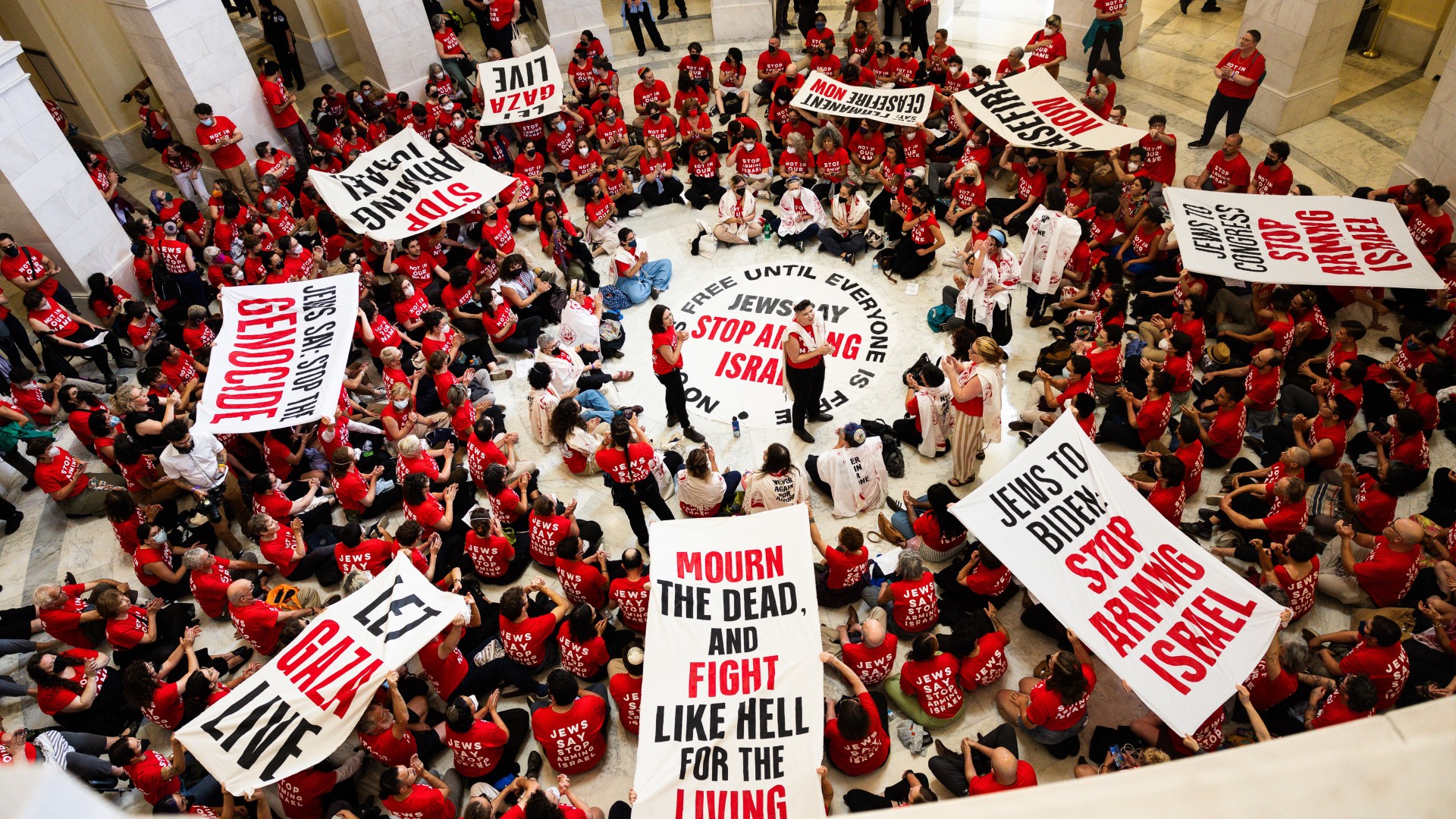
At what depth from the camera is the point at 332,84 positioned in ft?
68.5

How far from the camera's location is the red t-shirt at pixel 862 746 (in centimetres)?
730

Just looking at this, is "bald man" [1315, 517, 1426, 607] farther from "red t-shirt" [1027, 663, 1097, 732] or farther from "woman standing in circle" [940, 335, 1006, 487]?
"woman standing in circle" [940, 335, 1006, 487]

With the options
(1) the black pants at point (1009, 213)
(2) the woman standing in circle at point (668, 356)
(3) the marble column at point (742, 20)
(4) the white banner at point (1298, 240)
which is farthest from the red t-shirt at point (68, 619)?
(3) the marble column at point (742, 20)

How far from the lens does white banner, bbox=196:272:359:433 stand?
980 cm

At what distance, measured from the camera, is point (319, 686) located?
23.9 feet

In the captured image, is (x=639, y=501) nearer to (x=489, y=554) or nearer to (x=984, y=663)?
(x=489, y=554)

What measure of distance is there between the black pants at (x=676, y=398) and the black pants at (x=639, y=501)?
1553mm

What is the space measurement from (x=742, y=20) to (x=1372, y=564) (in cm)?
1688

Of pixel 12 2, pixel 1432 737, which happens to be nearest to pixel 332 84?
pixel 12 2

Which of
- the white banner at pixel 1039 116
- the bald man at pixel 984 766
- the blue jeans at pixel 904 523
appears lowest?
the blue jeans at pixel 904 523

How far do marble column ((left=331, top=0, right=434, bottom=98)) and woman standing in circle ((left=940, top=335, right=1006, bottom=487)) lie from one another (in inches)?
548

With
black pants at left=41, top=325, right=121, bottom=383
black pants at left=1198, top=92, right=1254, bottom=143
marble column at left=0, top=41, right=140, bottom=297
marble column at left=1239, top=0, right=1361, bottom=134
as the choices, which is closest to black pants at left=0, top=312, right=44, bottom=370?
black pants at left=41, top=325, right=121, bottom=383

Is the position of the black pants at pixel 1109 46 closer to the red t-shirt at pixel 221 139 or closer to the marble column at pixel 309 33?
the red t-shirt at pixel 221 139

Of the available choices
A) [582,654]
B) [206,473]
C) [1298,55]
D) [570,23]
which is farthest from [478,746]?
[570,23]
